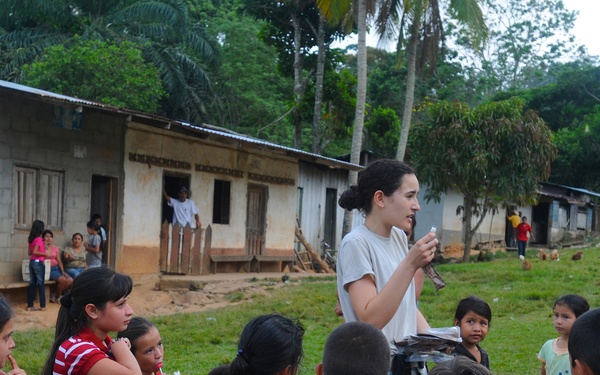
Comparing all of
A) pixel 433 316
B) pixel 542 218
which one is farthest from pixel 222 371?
pixel 542 218

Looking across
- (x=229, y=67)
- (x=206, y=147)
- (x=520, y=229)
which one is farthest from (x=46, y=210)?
(x=229, y=67)

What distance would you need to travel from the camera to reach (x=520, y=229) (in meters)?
23.0

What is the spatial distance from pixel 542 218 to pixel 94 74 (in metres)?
21.6

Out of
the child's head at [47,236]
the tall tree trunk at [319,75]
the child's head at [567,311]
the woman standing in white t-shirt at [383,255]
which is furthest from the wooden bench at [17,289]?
the tall tree trunk at [319,75]

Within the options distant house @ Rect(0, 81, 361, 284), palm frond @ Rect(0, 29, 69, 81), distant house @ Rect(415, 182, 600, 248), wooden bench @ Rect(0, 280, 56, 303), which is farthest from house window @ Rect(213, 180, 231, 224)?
distant house @ Rect(415, 182, 600, 248)

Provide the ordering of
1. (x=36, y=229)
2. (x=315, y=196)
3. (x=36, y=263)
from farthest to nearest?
(x=315, y=196)
(x=36, y=229)
(x=36, y=263)

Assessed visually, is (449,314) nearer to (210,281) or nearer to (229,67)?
(210,281)

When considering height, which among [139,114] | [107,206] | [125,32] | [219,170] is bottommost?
[107,206]

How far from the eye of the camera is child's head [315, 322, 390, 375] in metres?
2.96

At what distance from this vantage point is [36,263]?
39.9 feet

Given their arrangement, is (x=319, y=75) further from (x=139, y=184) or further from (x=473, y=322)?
(x=473, y=322)

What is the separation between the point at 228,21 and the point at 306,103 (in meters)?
7.91

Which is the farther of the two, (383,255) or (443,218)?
(443,218)

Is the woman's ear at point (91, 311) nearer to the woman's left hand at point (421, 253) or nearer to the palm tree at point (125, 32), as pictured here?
the woman's left hand at point (421, 253)
